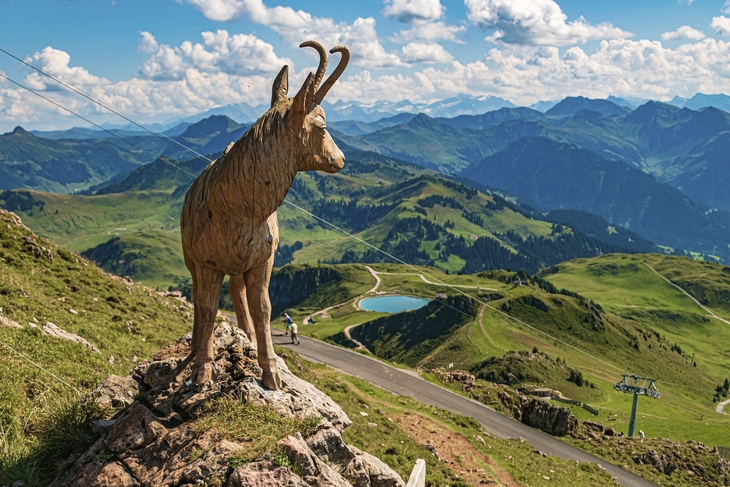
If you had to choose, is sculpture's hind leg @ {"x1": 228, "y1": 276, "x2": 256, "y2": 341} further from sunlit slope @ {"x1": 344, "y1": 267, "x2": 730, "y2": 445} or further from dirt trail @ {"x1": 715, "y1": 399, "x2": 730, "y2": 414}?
dirt trail @ {"x1": 715, "y1": 399, "x2": 730, "y2": 414}

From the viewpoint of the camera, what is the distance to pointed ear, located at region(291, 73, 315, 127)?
34.9 feet

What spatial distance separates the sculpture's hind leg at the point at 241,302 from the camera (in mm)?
13161

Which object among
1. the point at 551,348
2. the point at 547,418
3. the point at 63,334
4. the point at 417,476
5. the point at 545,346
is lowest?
the point at 551,348

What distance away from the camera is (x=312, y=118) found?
11.1 m

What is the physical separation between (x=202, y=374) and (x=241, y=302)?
2179 millimetres

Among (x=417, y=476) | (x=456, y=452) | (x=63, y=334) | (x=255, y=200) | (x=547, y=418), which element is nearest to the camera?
(x=255, y=200)

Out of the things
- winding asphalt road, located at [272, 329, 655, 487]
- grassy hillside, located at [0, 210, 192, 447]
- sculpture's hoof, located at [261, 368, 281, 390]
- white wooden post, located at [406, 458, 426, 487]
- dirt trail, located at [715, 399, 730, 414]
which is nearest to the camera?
sculpture's hoof, located at [261, 368, 281, 390]

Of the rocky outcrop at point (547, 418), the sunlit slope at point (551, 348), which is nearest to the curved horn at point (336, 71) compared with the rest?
the rocky outcrop at point (547, 418)

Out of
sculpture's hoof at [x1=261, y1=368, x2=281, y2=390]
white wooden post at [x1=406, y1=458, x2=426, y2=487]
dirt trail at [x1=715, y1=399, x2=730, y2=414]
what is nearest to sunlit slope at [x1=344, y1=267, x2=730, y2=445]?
dirt trail at [x1=715, y1=399, x2=730, y2=414]

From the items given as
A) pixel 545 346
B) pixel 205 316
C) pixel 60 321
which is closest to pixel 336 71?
Answer: pixel 205 316

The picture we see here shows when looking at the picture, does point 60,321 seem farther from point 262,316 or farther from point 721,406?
point 721,406

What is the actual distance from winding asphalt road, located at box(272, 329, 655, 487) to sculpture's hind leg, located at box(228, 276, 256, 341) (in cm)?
2630

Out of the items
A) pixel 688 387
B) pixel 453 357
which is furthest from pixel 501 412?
pixel 688 387

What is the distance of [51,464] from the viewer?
37.0 ft
